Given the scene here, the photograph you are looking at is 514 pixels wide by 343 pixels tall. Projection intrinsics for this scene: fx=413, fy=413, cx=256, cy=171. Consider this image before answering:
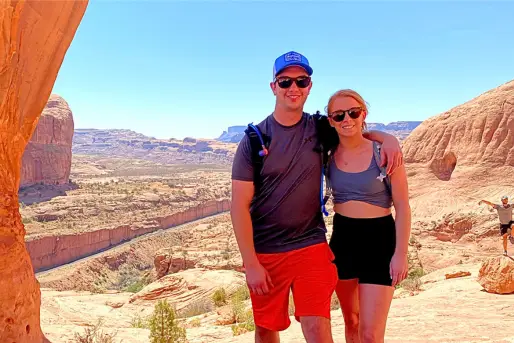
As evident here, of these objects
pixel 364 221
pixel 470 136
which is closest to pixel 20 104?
pixel 364 221

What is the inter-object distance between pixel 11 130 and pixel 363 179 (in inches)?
135

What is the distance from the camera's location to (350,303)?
10.8 feet

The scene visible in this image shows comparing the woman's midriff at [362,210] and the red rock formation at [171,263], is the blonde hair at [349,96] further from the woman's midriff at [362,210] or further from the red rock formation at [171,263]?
the red rock formation at [171,263]

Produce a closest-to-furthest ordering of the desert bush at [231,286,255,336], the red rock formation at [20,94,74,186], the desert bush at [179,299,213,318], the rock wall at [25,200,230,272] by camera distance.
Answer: the desert bush at [231,286,255,336]
the desert bush at [179,299,213,318]
the rock wall at [25,200,230,272]
the red rock formation at [20,94,74,186]

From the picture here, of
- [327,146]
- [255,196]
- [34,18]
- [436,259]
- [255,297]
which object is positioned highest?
[34,18]

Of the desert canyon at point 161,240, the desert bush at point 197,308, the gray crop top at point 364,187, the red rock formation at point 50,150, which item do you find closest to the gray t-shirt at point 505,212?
the desert canyon at point 161,240

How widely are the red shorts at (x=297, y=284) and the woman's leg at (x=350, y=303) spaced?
25 centimetres

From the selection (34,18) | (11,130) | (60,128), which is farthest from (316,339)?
(60,128)

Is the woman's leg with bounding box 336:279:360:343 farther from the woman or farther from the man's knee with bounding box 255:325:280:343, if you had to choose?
the man's knee with bounding box 255:325:280:343

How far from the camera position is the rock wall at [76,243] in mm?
27806

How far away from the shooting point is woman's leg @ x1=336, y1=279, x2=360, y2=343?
327cm

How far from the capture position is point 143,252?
105 ft

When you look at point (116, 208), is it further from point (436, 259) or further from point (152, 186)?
point (436, 259)

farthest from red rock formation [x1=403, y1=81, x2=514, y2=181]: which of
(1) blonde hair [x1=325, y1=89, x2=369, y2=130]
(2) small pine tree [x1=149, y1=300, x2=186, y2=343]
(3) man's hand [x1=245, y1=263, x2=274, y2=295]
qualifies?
(3) man's hand [x1=245, y1=263, x2=274, y2=295]
